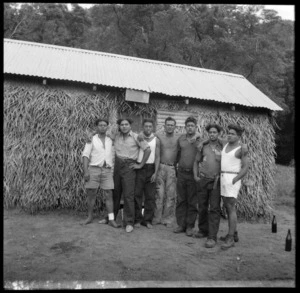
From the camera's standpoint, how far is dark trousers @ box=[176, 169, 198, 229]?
17.8 ft

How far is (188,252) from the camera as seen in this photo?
15.4ft

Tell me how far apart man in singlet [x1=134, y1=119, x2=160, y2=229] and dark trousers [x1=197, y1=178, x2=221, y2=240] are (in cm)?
90

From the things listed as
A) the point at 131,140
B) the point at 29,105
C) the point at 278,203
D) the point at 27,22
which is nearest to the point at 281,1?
the point at 131,140

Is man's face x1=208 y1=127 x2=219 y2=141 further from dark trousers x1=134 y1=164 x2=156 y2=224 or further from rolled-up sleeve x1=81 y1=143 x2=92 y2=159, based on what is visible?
rolled-up sleeve x1=81 y1=143 x2=92 y2=159

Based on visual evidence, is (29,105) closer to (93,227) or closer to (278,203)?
(93,227)

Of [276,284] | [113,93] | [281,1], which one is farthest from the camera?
[113,93]

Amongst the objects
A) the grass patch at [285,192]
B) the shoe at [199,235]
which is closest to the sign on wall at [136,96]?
the shoe at [199,235]

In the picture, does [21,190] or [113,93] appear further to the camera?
[113,93]

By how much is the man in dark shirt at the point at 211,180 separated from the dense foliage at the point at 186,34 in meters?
14.2

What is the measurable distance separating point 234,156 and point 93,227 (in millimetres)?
2607

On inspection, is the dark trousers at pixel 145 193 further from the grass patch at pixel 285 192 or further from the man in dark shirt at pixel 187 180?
the grass patch at pixel 285 192

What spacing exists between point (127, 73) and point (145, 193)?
3.26 m

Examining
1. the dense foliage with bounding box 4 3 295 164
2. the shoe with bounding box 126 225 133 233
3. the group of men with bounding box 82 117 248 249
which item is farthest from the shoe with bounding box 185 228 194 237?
the dense foliage with bounding box 4 3 295 164

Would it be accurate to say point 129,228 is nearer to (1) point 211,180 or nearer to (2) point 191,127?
(1) point 211,180
